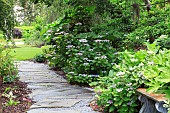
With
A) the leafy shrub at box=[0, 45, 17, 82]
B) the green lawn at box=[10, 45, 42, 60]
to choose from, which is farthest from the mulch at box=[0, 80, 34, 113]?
the green lawn at box=[10, 45, 42, 60]

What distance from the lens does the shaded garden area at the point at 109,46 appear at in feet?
10.4

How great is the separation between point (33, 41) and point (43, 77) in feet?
32.5

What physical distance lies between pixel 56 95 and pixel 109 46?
6.16ft

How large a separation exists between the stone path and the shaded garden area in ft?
0.80

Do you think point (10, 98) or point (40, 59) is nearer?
point (10, 98)

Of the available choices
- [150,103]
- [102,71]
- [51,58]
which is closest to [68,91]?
[102,71]

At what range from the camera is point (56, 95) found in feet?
14.8

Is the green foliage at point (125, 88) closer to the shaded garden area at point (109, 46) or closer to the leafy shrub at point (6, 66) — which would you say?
the shaded garden area at point (109, 46)

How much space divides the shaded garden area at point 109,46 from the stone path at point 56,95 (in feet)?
0.80

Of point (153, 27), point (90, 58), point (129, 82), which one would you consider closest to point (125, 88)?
point (129, 82)

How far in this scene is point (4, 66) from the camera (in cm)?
494

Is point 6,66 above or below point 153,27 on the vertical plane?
below

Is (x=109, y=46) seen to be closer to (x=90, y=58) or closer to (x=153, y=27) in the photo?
(x=90, y=58)

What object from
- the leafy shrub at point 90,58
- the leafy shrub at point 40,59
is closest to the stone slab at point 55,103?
the leafy shrub at point 90,58
